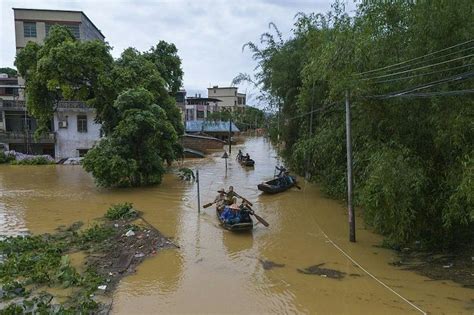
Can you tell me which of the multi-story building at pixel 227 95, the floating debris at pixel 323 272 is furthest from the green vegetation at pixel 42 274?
the multi-story building at pixel 227 95

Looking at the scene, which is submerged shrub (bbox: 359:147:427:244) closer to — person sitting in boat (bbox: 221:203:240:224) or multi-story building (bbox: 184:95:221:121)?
person sitting in boat (bbox: 221:203:240:224)

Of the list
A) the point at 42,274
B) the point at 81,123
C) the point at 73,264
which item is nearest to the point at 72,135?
the point at 81,123

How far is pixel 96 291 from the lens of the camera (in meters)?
9.52

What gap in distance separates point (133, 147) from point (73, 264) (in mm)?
12269

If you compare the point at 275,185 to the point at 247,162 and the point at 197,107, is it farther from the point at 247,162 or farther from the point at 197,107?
the point at 197,107

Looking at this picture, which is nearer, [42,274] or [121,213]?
[42,274]

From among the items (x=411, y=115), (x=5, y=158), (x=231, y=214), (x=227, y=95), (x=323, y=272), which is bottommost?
(x=323, y=272)

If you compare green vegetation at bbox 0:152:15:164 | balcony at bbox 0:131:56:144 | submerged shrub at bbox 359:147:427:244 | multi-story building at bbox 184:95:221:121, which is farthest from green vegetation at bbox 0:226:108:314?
multi-story building at bbox 184:95:221:121

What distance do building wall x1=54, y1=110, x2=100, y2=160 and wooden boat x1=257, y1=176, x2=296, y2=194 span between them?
746 inches

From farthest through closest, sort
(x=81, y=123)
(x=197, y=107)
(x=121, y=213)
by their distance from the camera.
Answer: (x=197, y=107) → (x=81, y=123) → (x=121, y=213)

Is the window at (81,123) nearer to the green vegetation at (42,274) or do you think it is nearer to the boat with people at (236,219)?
the green vegetation at (42,274)

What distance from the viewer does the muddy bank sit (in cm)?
891

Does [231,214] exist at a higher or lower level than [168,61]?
lower

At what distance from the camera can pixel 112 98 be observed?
2681 cm
